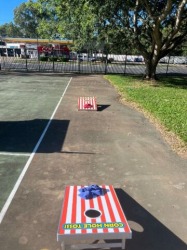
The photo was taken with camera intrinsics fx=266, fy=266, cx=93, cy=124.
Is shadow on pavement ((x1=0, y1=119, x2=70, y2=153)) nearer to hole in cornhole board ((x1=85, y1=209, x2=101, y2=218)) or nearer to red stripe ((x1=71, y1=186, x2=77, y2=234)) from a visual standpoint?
red stripe ((x1=71, y1=186, x2=77, y2=234))

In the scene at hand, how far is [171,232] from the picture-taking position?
4930 millimetres

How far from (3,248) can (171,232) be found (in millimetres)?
2985

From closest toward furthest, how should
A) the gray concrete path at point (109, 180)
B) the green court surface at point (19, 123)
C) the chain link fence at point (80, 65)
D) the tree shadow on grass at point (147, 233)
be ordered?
the tree shadow on grass at point (147, 233) < the gray concrete path at point (109, 180) < the green court surface at point (19, 123) < the chain link fence at point (80, 65)

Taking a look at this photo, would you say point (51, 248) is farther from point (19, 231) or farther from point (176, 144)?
point (176, 144)

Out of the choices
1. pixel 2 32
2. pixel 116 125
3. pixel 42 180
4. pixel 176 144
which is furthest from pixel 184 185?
pixel 2 32

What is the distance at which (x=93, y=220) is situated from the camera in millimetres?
4402

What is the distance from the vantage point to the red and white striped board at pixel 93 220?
13.4 ft

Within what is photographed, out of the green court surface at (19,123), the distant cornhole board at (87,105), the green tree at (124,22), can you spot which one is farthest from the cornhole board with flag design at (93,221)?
the green tree at (124,22)

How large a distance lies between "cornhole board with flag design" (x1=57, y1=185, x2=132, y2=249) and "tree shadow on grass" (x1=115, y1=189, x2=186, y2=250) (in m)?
0.40

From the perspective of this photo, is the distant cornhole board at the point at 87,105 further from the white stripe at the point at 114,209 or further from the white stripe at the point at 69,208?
the white stripe at the point at 114,209

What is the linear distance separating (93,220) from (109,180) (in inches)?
94.9

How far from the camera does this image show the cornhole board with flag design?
4.07 meters

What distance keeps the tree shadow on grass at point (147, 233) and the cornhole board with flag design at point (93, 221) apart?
1.32ft

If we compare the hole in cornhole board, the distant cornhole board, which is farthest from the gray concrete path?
the distant cornhole board
